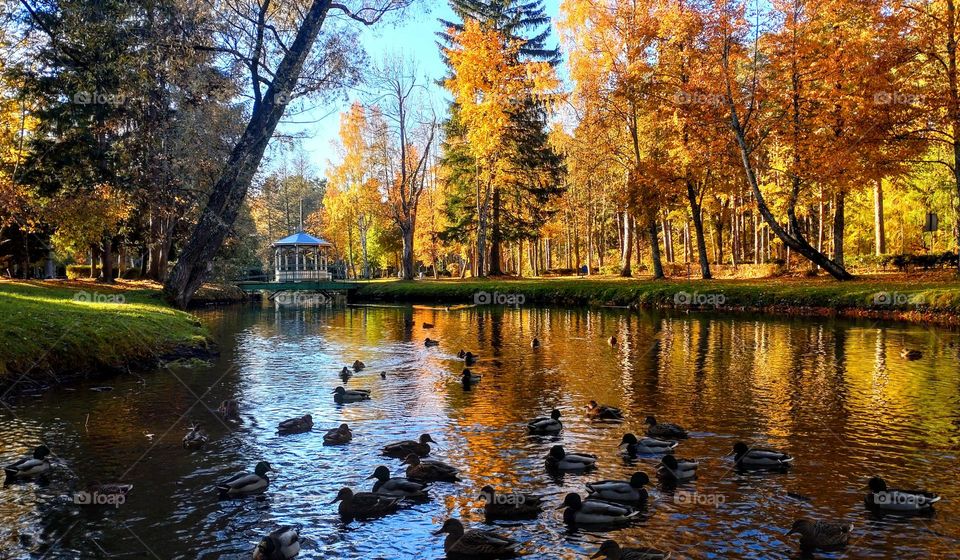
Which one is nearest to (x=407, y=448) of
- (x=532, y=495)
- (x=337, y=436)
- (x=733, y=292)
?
(x=337, y=436)

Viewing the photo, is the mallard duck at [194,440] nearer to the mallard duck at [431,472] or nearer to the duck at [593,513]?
the mallard duck at [431,472]

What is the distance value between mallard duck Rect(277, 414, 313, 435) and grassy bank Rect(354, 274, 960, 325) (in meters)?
26.1

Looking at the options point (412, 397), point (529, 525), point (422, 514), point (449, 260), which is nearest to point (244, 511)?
point (422, 514)

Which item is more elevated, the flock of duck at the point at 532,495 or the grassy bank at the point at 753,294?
the grassy bank at the point at 753,294

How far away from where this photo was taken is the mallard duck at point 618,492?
26.9ft

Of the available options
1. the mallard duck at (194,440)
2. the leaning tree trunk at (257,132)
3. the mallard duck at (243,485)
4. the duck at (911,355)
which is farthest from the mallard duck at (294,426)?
the duck at (911,355)

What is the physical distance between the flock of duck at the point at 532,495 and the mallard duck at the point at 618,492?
0.04 feet

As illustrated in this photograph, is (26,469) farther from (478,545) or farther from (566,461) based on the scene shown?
(566,461)

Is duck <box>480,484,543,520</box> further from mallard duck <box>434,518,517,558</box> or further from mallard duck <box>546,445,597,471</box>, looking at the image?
mallard duck <box>546,445,597,471</box>

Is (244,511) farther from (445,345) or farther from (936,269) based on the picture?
(936,269)

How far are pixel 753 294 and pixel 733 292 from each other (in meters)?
1.13

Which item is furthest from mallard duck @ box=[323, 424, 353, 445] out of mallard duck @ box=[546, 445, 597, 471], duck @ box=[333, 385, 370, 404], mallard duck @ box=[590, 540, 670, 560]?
mallard duck @ box=[590, 540, 670, 560]

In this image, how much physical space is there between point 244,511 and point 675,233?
8627 cm

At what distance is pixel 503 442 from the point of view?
438 inches
